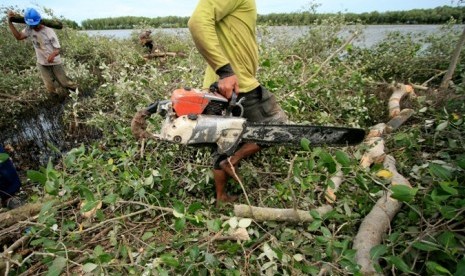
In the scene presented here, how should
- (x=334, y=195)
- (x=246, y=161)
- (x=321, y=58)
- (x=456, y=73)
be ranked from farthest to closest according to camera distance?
(x=321, y=58), (x=456, y=73), (x=246, y=161), (x=334, y=195)

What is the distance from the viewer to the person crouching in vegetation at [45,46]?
15.6 feet

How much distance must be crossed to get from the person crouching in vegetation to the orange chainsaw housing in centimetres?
456

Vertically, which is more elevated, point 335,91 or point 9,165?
point 335,91

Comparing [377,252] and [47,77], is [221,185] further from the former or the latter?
[47,77]

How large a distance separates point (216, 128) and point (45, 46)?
479 centimetres

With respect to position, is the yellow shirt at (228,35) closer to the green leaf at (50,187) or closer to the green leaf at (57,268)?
the green leaf at (50,187)

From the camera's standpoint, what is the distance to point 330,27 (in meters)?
5.48

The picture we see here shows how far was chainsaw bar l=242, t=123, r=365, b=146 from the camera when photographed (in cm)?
185

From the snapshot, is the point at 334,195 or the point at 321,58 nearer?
the point at 334,195

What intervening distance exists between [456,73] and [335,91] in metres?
1.92

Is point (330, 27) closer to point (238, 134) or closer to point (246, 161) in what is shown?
point (246, 161)

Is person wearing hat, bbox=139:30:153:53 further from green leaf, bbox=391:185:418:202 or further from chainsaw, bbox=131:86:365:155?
green leaf, bbox=391:185:418:202

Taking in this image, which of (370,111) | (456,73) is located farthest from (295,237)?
(456,73)

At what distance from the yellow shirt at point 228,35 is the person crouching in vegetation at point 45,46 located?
172 inches
